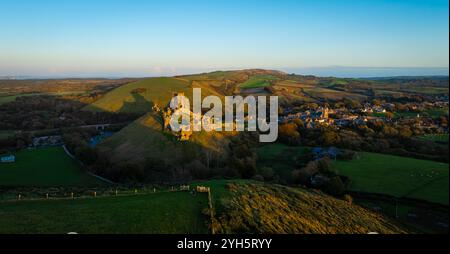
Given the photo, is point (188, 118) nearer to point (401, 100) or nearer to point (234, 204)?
point (234, 204)

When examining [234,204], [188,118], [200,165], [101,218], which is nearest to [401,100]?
[188,118]

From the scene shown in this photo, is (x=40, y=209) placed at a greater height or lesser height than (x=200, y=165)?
greater

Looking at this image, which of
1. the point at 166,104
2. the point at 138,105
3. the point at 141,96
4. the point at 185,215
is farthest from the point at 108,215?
the point at 141,96

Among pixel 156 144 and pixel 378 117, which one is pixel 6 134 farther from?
pixel 378 117

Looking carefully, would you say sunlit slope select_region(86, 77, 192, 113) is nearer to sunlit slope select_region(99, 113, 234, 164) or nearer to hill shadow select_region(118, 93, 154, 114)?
hill shadow select_region(118, 93, 154, 114)
